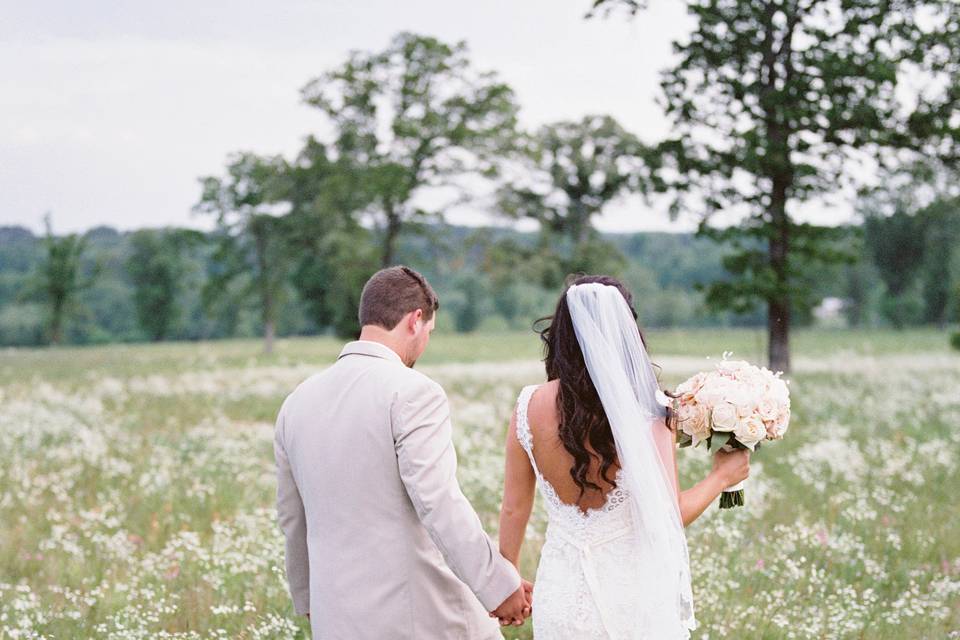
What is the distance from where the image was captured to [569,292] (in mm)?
4180

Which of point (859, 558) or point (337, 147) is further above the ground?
point (337, 147)

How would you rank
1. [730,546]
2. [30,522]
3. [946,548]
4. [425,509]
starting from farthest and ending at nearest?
[30,522], [946,548], [730,546], [425,509]

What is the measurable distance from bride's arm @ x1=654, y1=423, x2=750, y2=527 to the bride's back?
13.1 inches

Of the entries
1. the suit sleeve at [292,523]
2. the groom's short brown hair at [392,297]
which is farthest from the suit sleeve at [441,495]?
the suit sleeve at [292,523]

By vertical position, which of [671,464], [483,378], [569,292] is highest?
[569,292]

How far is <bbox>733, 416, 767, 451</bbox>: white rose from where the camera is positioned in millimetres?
4309

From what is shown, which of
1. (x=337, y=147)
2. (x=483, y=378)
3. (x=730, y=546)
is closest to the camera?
(x=730, y=546)

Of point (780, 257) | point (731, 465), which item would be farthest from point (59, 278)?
point (731, 465)

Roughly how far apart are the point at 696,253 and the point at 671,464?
106488mm

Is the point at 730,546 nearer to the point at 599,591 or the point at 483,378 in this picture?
the point at 599,591

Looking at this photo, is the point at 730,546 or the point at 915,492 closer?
the point at 730,546

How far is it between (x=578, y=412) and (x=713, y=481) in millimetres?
735

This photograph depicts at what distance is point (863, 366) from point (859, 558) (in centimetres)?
2266

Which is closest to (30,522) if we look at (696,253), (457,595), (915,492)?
(457,595)
